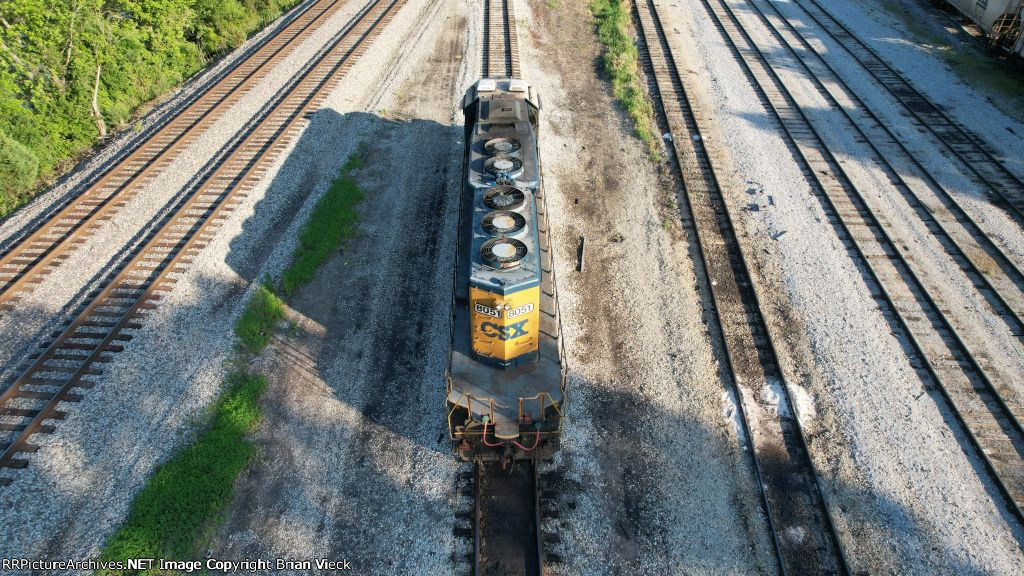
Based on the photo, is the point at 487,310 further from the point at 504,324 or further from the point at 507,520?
the point at 507,520

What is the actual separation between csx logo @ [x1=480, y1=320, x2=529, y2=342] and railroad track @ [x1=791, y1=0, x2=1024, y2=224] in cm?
1778

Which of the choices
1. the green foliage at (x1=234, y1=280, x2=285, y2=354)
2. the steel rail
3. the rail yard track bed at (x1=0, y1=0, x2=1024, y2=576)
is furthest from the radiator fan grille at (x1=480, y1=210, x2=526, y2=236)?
the steel rail

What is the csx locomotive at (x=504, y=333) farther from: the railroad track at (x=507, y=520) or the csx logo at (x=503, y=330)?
the railroad track at (x=507, y=520)

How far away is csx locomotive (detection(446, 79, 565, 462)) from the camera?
34.3ft

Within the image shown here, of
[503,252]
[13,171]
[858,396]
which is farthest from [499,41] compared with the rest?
[858,396]

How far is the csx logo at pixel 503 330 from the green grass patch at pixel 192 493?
19.5 ft

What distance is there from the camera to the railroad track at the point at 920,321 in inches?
464

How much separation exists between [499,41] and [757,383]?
910 inches

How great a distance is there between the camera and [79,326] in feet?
45.5

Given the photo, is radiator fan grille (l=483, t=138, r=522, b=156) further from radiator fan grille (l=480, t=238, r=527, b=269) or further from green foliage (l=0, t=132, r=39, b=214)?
green foliage (l=0, t=132, r=39, b=214)

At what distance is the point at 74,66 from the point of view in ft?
68.2

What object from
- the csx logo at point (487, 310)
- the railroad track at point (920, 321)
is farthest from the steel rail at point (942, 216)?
the csx logo at point (487, 310)

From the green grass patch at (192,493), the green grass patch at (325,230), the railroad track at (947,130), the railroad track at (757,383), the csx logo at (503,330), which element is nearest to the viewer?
the green grass patch at (192,493)

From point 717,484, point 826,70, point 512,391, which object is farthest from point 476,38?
point 717,484
